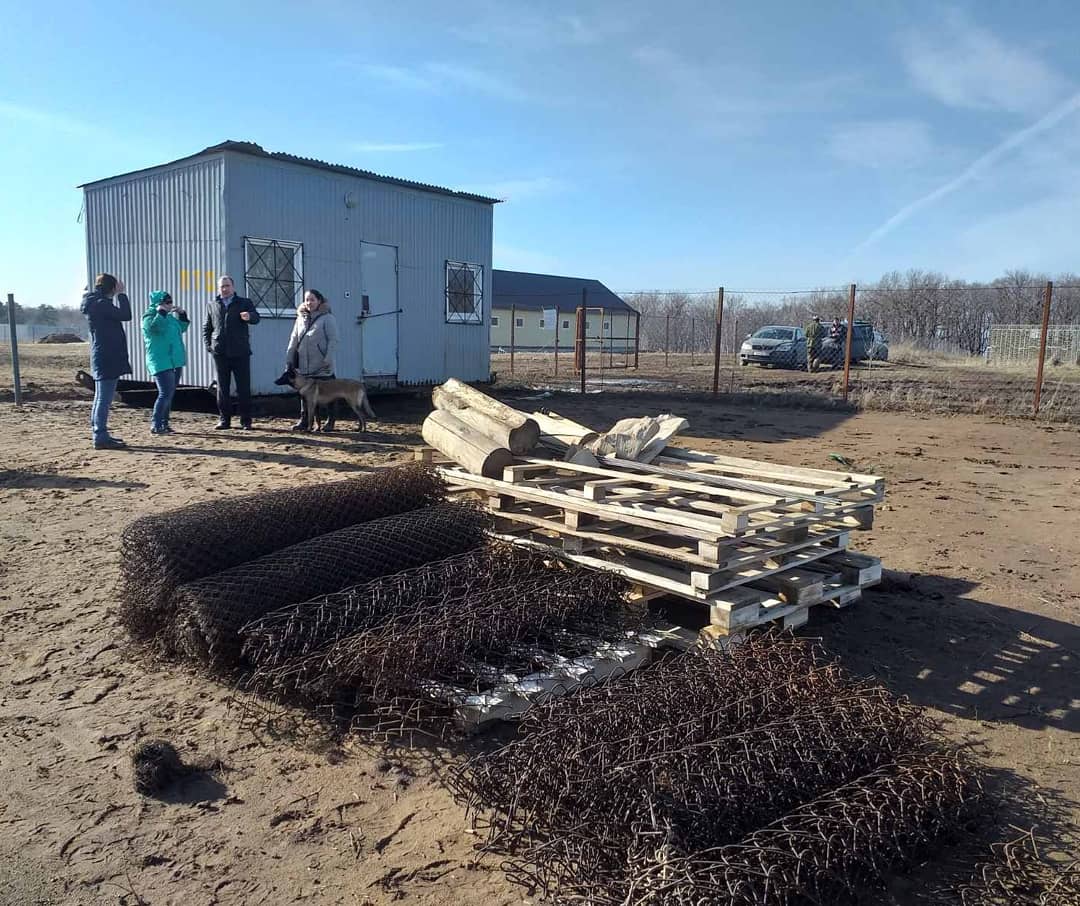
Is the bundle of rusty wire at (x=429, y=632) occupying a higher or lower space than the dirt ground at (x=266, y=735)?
higher

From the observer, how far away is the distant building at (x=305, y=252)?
12539 millimetres

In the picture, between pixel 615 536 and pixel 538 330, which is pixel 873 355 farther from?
pixel 615 536

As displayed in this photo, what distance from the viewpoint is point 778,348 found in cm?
2856

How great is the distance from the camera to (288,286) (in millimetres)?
13055

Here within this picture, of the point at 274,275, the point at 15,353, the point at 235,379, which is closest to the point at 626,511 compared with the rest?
the point at 235,379

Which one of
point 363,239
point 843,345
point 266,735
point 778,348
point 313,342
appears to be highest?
point 363,239

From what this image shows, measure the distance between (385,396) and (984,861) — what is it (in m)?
13.5

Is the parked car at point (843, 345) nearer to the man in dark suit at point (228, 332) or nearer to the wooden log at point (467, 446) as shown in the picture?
the man in dark suit at point (228, 332)

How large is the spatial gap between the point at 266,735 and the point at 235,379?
27.5ft

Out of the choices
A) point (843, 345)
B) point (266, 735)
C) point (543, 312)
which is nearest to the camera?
point (266, 735)

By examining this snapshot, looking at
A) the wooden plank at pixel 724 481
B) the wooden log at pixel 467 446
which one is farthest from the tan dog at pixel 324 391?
the wooden plank at pixel 724 481

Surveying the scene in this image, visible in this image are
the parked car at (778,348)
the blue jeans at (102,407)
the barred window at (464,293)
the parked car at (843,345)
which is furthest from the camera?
the parked car at (778,348)

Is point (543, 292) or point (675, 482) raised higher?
point (543, 292)

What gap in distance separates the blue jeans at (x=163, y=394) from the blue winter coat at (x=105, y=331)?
2.41 ft
